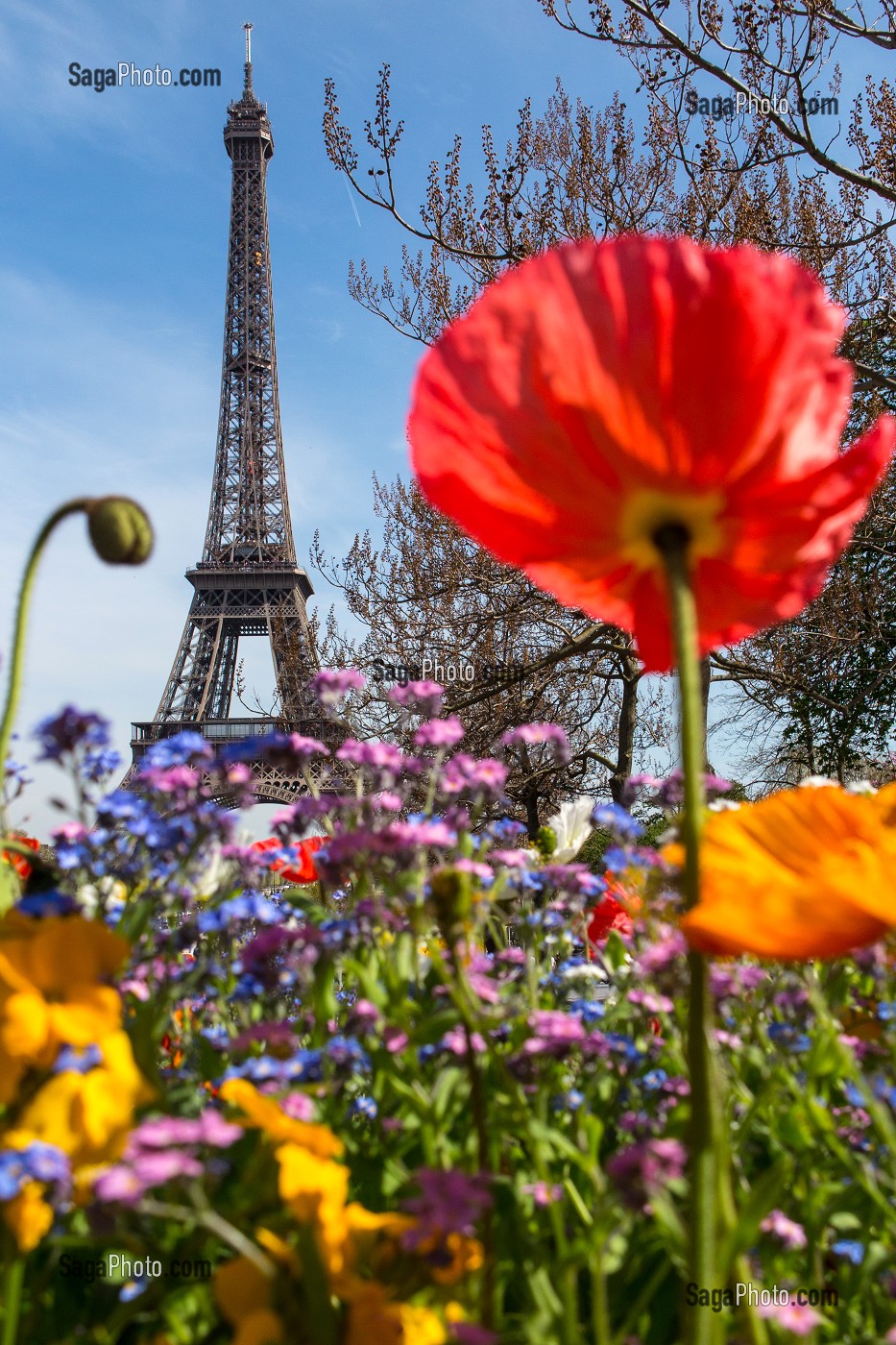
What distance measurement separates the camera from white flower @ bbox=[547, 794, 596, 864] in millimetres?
2027

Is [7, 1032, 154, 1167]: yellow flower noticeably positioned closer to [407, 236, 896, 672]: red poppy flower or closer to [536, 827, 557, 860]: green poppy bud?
[407, 236, 896, 672]: red poppy flower

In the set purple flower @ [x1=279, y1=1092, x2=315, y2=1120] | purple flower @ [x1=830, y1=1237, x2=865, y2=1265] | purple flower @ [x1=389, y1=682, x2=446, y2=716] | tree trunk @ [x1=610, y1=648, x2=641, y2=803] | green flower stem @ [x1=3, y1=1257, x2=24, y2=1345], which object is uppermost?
tree trunk @ [x1=610, y1=648, x2=641, y2=803]

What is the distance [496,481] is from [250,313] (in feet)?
136

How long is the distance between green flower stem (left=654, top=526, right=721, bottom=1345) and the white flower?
128 centimetres

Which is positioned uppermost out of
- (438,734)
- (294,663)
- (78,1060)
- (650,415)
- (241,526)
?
(241,526)

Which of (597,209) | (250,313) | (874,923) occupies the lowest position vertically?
(874,923)

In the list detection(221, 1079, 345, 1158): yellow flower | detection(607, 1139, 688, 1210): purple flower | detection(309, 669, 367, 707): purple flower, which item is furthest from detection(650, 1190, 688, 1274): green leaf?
detection(309, 669, 367, 707): purple flower

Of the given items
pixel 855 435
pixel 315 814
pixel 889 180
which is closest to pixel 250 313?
pixel 855 435

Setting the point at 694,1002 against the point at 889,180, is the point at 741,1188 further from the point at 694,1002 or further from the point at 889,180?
the point at 889,180

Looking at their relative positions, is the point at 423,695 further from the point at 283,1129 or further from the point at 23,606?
the point at 283,1129

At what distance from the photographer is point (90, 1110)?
0.72 m

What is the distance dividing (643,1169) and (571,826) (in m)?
1.41

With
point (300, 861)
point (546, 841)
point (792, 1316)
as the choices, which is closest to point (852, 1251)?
point (792, 1316)

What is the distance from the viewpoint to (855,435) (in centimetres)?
1390
